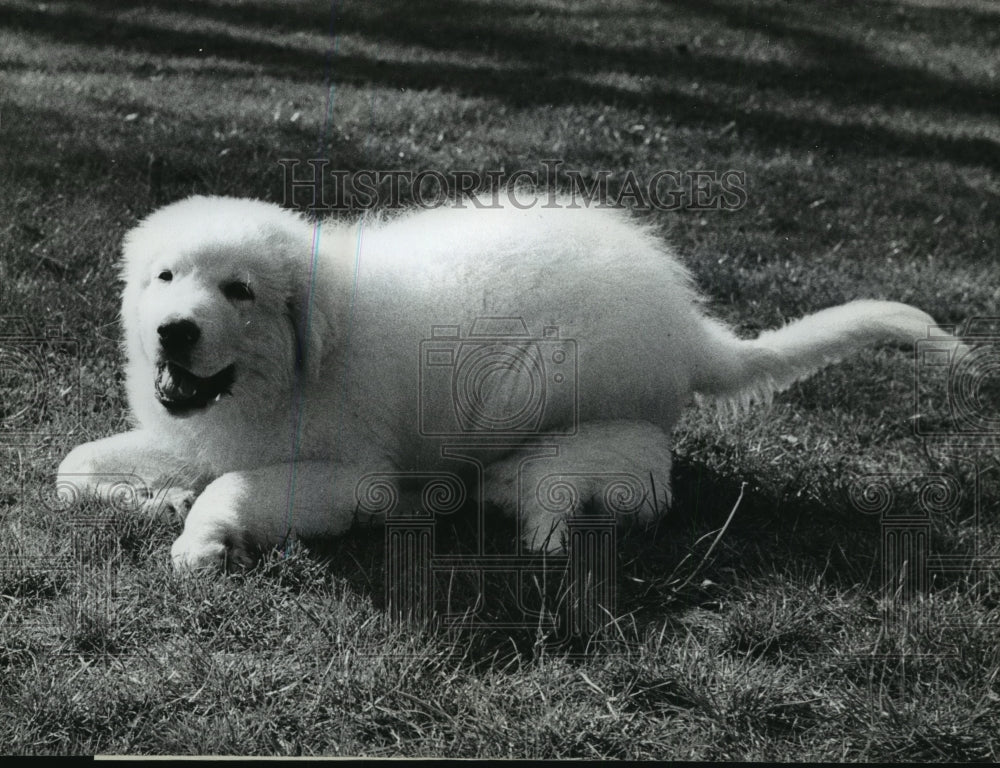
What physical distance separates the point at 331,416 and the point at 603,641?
120 centimetres

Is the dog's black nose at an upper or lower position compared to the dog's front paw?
upper

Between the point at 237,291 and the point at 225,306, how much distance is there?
9 centimetres

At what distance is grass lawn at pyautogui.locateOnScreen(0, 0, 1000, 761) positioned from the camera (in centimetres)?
282

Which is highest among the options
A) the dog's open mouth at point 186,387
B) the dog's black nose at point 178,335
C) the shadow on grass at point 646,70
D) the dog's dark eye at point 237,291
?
the shadow on grass at point 646,70

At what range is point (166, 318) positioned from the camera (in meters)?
3.16

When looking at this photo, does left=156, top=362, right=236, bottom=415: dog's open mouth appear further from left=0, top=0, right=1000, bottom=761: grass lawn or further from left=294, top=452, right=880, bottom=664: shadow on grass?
left=294, top=452, right=880, bottom=664: shadow on grass

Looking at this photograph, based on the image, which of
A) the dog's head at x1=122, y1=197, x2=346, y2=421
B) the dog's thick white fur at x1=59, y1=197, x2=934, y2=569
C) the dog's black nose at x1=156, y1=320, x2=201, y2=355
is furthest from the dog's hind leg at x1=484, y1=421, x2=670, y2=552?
the dog's black nose at x1=156, y1=320, x2=201, y2=355

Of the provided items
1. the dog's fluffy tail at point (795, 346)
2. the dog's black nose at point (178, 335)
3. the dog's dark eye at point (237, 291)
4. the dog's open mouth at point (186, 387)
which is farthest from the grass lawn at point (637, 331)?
the dog's dark eye at point (237, 291)

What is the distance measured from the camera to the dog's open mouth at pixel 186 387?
3338 millimetres

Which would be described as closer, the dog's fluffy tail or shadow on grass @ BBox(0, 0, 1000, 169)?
Result: the dog's fluffy tail

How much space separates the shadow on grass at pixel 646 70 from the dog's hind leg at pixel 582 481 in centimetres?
354

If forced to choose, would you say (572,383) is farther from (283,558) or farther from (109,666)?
(109,666)

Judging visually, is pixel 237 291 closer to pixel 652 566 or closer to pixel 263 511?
pixel 263 511

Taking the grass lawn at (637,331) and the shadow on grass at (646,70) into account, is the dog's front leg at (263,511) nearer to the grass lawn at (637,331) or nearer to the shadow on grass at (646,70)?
the grass lawn at (637,331)
